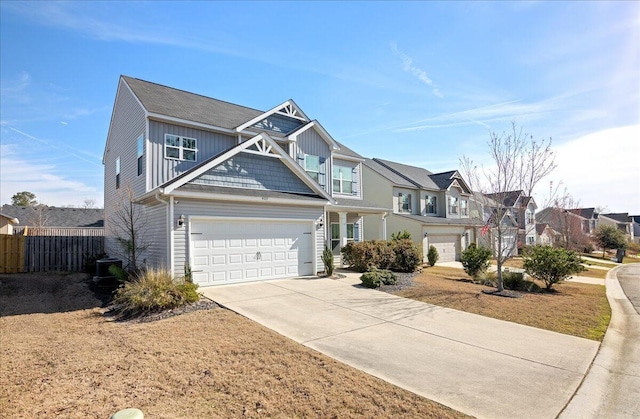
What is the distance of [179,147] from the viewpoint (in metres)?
13.8

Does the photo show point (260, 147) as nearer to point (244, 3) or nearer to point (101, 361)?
point (244, 3)

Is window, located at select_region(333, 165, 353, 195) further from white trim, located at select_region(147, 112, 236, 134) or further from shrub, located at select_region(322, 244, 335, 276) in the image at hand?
white trim, located at select_region(147, 112, 236, 134)

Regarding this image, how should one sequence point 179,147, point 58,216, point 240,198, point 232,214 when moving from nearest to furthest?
1. point 240,198
2. point 232,214
3. point 179,147
4. point 58,216

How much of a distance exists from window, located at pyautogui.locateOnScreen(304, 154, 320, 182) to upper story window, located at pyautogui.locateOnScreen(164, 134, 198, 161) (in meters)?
5.69

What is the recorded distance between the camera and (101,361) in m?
5.38

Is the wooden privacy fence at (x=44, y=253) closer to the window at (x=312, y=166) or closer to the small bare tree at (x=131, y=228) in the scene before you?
the small bare tree at (x=131, y=228)

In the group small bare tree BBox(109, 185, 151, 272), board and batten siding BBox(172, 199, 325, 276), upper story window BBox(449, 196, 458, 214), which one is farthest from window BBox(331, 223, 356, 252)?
upper story window BBox(449, 196, 458, 214)

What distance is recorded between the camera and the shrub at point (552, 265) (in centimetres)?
1230

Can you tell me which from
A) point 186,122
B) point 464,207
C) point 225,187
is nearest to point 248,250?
point 225,187

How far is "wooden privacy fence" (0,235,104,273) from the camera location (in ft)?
52.1

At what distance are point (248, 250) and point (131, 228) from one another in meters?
4.38

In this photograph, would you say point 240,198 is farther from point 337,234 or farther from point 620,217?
point 620,217

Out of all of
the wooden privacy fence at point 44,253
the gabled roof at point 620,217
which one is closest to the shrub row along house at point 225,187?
the wooden privacy fence at point 44,253

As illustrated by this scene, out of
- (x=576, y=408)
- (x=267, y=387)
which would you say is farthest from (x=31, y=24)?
(x=576, y=408)
